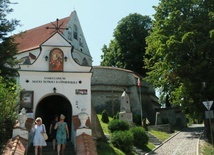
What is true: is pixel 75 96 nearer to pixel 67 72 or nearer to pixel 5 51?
Result: pixel 67 72

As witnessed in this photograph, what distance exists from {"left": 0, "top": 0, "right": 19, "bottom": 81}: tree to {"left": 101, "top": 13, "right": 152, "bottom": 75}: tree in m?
29.9

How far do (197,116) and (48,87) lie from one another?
15840 mm

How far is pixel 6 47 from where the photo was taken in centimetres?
2123

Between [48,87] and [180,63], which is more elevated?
[180,63]

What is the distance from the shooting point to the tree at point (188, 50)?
25469 millimetres

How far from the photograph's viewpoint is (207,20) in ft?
87.4

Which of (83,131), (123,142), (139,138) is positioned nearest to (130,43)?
(139,138)

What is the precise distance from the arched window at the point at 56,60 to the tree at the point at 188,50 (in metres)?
11.7

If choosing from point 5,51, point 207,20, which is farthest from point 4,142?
point 207,20

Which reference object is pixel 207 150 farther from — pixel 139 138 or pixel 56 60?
pixel 56 60

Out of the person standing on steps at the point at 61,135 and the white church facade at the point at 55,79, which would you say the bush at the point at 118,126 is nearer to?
the white church facade at the point at 55,79

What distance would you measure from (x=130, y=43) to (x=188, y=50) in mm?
24417

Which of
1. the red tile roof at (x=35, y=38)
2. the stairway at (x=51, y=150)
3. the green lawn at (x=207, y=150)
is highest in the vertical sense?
the red tile roof at (x=35, y=38)

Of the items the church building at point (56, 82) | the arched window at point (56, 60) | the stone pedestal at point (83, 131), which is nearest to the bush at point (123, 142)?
the church building at point (56, 82)
